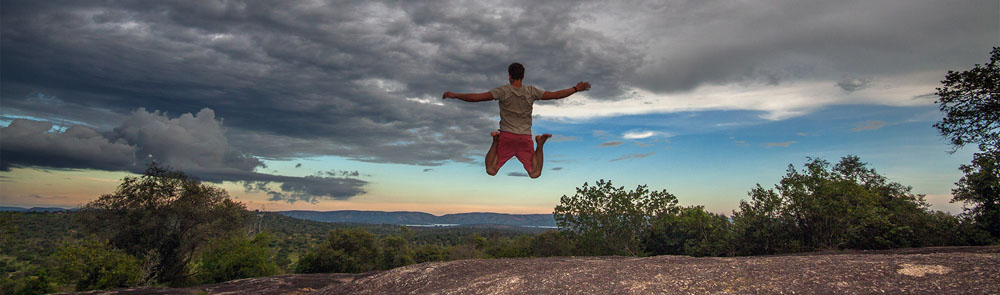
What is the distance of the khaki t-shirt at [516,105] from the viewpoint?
8555 mm

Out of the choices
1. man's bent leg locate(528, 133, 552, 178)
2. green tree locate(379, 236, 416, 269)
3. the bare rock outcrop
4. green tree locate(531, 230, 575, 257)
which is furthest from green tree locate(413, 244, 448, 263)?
man's bent leg locate(528, 133, 552, 178)

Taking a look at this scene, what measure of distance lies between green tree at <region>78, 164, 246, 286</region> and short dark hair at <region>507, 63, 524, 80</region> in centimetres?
3927

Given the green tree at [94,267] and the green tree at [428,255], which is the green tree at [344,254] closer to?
the green tree at [428,255]

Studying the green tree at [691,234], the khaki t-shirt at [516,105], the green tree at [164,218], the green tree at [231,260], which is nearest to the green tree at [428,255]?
the green tree at [231,260]

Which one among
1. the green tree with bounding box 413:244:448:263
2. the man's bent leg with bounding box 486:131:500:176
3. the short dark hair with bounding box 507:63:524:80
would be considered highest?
the short dark hair with bounding box 507:63:524:80

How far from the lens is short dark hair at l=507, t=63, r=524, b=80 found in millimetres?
8602

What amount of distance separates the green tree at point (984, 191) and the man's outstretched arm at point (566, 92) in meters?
30.3

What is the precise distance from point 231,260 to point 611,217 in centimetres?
3413

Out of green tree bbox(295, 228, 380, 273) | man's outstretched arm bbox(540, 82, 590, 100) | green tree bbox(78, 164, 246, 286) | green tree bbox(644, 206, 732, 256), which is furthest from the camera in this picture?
green tree bbox(295, 228, 380, 273)

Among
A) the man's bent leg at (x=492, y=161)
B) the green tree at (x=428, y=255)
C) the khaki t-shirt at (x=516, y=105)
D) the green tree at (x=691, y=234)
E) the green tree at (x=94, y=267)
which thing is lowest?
the green tree at (x=428, y=255)

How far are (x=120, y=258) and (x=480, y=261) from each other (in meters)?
32.3

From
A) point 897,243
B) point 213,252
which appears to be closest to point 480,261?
point 897,243

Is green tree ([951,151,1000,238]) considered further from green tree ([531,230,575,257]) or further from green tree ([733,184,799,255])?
green tree ([531,230,575,257])

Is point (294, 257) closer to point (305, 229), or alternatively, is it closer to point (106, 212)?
point (305, 229)
